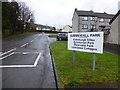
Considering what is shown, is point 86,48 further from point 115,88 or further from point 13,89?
point 13,89

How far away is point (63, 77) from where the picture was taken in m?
5.68

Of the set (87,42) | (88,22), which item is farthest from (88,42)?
(88,22)

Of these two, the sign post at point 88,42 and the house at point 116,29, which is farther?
the house at point 116,29

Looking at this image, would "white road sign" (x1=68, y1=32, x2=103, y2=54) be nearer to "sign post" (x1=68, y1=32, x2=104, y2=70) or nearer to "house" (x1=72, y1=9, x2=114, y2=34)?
"sign post" (x1=68, y1=32, x2=104, y2=70)

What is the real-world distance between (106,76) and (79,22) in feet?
161

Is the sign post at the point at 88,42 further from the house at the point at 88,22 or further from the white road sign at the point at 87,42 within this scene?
the house at the point at 88,22

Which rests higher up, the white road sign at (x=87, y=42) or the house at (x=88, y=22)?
the house at (x=88, y=22)

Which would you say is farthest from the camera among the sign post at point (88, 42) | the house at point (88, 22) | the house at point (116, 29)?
the house at point (88, 22)

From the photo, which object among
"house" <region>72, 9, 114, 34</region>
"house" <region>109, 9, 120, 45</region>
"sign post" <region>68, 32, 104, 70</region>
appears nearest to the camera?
"sign post" <region>68, 32, 104, 70</region>

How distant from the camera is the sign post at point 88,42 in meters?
6.45

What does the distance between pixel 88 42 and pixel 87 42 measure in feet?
0.22

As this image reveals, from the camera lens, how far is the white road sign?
6.46m

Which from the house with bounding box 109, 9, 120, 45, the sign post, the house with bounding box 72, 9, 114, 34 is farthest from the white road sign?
the house with bounding box 72, 9, 114, 34

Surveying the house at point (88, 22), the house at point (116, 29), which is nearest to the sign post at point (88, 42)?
the house at point (116, 29)
